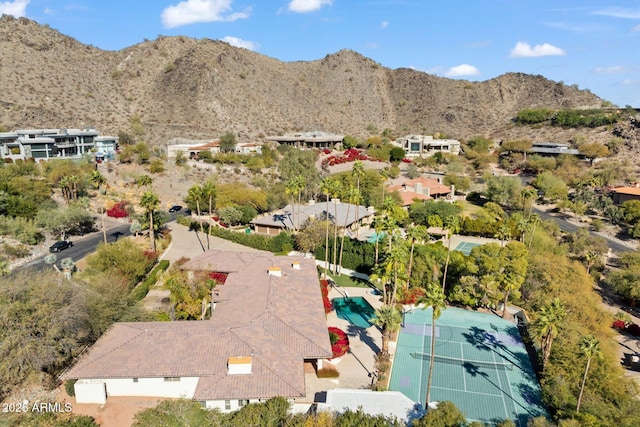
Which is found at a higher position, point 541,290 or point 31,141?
point 31,141

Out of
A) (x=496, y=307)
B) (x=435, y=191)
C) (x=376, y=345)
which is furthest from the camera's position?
(x=435, y=191)

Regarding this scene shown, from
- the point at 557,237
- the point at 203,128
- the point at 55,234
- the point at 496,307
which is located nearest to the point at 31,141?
the point at 55,234

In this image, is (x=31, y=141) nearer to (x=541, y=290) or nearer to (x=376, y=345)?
(x=376, y=345)

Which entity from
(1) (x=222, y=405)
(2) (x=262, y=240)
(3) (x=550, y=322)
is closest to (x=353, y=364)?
(1) (x=222, y=405)

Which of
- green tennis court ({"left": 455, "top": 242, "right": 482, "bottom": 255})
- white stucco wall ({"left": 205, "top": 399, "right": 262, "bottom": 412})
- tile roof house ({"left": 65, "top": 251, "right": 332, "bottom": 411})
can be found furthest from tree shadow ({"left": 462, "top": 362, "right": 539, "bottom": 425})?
green tennis court ({"left": 455, "top": 242, "right": 482, "bottom": 255})

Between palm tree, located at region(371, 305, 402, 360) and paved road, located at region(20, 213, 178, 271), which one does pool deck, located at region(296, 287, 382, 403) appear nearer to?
palm tree, located at region(371, 305, 402, 360)

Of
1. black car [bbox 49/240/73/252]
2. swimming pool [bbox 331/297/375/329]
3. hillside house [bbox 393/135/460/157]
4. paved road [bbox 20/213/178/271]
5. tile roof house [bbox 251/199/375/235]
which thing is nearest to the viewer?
swimming pool [bbox 331/297/375/329]

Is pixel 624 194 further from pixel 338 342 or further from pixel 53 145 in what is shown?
pixel 53 145
